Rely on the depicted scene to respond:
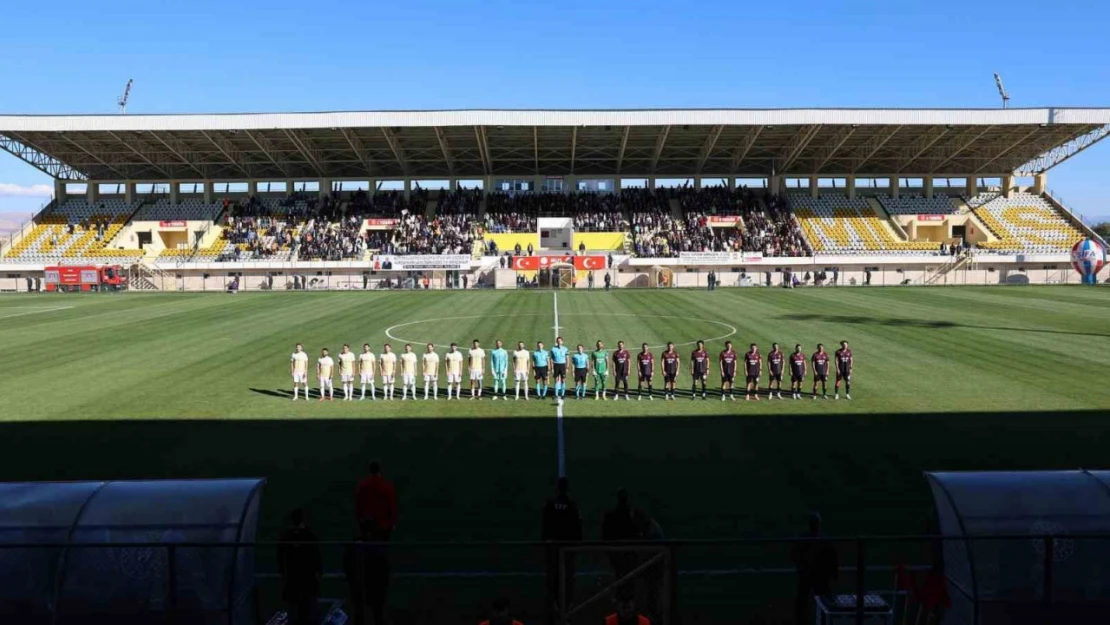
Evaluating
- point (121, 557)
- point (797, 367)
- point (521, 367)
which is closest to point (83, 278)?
point (521, 367)

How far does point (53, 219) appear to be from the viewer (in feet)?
225

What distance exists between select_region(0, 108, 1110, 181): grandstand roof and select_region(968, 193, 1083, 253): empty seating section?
9.97 feet

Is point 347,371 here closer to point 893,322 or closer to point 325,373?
point 325,373

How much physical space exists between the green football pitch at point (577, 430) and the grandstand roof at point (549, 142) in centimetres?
3219

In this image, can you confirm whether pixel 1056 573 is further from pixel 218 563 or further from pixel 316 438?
pixel 316 438

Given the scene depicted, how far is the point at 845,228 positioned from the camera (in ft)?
216

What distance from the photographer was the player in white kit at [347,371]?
18.4 meters

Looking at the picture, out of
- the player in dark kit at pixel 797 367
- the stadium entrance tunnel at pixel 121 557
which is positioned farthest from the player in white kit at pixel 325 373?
the stadium entrance tunnel at pixel 121 557

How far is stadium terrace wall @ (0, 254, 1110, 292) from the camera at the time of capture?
58.5 meters

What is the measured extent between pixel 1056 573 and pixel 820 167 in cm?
6851

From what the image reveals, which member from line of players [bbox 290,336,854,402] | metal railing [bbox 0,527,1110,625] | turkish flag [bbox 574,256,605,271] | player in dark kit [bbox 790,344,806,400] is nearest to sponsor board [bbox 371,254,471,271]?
turkish flag [bbox 574,256,605,271]

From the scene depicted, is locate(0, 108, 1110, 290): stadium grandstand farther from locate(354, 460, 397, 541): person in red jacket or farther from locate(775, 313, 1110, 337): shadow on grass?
locate(354, 460, 397, 541): person in red jacket

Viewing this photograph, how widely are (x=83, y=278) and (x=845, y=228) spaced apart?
59642 mm

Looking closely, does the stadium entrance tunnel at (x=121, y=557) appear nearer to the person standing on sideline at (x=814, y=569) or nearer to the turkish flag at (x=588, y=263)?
the person standing on sideline at (x=814, y=569)
